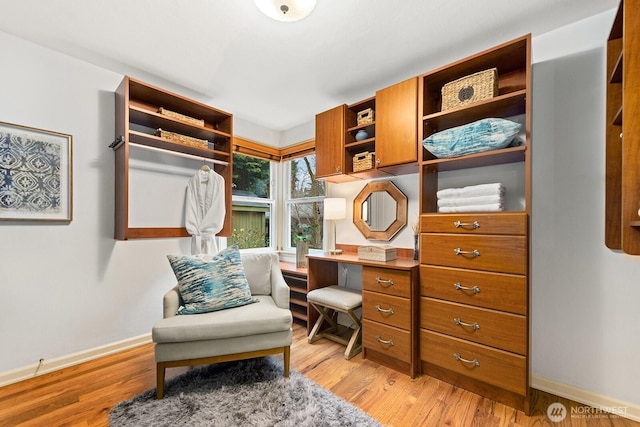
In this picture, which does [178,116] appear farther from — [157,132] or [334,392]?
[334,392]

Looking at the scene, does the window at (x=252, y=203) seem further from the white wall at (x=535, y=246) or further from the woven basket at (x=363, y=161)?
the woven basket at (x=363, y=161)

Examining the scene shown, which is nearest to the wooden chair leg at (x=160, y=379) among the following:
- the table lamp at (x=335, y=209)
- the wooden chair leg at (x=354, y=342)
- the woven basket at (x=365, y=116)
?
the wooden chair leg at (x=354, y=342)

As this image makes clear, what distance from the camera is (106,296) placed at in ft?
7.48

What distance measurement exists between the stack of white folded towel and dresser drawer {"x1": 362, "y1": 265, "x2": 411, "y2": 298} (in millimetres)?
576

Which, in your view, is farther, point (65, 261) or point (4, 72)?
point (65, 261)

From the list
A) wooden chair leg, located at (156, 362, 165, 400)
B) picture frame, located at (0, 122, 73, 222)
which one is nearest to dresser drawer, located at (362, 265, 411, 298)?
wooden chair leg, located at (156, 362, 165, 400)

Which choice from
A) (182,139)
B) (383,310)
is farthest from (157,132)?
(383,310)

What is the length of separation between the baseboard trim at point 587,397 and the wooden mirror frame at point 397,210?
144 centimetres

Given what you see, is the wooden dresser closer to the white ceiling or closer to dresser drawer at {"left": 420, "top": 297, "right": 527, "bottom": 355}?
dresser drawer at {"left": 420, "top": 297, "right": 527, "bottom": 355}

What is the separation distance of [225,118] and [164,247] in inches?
56.7

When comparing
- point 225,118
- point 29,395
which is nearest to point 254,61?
point 225,118

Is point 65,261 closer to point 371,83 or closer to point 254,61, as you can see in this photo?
point 254,61

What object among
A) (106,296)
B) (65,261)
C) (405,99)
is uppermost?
(405,99)

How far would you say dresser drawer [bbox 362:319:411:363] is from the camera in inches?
78.0
